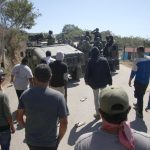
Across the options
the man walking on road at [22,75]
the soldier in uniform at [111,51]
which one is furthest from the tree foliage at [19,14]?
the man walking on road at [22,75]

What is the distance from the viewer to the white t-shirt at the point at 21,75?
32.1 feet

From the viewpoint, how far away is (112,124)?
2777 mm

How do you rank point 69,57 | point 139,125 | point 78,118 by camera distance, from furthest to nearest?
1. point 69,57
2. point 78,118
3. point 139,125

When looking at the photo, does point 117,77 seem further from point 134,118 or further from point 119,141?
point 119,141

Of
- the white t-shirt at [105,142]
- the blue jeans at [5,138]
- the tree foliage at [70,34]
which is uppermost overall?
the white t-shirt at [105,142]

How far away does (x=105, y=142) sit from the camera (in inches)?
109

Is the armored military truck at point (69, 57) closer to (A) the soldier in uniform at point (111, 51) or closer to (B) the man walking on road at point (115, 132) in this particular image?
(A) the soldier in uniform at point (111, 51)

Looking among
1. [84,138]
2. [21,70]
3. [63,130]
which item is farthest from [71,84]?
→ [84,138]

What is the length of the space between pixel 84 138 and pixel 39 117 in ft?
6.36

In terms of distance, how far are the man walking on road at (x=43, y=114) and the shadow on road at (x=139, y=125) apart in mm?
4356


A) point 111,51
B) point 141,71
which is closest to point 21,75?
point 141,71

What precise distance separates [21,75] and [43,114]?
5183mm

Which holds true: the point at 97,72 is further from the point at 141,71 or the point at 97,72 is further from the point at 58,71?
the point at 141,71

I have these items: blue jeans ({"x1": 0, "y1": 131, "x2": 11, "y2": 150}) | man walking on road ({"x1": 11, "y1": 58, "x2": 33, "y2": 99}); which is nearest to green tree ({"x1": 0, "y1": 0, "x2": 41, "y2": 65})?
man walking on road ({"x1": 11, "y1": 58, "x2": 33, "y2": 99})
